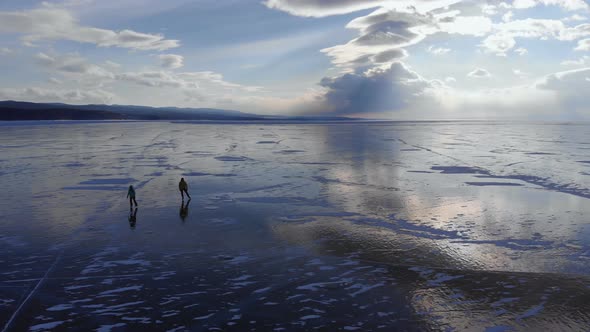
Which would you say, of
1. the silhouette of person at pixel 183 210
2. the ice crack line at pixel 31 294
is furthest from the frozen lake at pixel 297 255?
the silhouette of person at pixel 183 210

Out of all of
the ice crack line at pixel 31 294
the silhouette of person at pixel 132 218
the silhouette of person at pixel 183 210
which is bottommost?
the ice crack line at pixel 31 294

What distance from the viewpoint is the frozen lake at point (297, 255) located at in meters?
7.49

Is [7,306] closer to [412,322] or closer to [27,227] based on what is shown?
[27,227]

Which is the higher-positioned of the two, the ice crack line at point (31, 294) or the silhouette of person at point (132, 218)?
the silhouette of person at point (132, 218)

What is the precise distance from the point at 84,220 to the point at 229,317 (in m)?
9.03

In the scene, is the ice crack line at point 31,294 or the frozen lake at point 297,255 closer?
the ice crack line at point 31,294

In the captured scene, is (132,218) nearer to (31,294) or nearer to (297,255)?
(31,294)

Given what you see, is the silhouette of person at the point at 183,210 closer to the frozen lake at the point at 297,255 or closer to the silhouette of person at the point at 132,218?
the frozen lake at the point at 297,255

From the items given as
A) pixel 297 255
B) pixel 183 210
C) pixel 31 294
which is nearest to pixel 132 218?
pixel 183 210

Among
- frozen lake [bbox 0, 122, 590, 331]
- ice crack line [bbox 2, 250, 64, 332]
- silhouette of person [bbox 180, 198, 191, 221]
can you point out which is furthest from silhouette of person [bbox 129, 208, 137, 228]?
ice crack line [bbox 2, 250, 64, 332]

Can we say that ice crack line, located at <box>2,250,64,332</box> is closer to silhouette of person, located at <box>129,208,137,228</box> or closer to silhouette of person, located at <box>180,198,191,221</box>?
silhouette of person, located at <box>129,208,137,228</box>

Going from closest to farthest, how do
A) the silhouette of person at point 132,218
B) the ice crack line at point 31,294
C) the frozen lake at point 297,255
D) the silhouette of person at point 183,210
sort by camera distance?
the ice crack line at point 31,294 < the frozen lake at point 297,255 < the silhouette of person at point 132,218 < the silhouette of person at point 183,210

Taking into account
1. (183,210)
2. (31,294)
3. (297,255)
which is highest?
(183,210)

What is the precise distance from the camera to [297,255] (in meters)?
10.5
